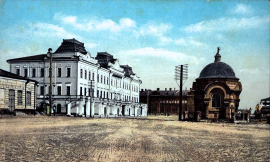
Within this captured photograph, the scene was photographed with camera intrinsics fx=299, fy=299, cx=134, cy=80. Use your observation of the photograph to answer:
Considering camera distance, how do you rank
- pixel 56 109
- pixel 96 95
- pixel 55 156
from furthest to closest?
pixel 96 95 < pixel 56 109 < pixel 55 156

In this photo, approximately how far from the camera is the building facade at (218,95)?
92.6 ft

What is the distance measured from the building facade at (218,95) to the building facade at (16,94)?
583 inches

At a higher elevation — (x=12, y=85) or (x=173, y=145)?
(x=12, y=85)

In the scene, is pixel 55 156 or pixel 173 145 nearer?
pixel 55 156

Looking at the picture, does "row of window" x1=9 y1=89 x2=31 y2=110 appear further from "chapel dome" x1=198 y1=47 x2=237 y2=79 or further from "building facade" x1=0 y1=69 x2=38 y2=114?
"chapel dome" x1=198 y1=47 x2=237 y2=79

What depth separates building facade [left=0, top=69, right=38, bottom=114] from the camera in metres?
18.8

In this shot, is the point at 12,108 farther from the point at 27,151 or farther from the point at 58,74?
the point at 27,151

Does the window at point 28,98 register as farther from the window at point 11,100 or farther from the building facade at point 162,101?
the building facade at point 162,101

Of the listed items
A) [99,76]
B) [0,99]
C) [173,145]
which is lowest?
[173,145]

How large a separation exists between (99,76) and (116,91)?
530 centimetres

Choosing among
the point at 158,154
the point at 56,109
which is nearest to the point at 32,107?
the point at 56,109

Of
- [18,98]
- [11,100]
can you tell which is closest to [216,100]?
[18,98]

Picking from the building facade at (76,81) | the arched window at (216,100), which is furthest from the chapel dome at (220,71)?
the building facade at (76,81)

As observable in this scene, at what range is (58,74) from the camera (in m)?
27.6
